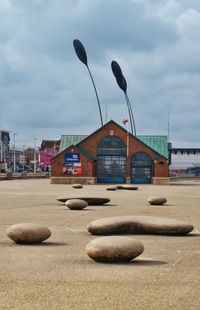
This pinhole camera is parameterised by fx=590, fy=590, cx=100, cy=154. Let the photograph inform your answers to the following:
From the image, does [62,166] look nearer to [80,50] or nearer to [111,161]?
[111,161]

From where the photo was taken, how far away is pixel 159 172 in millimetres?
80375

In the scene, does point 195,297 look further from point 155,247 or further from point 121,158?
point 121,158

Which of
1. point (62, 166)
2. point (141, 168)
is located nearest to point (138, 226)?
point (62, 166)

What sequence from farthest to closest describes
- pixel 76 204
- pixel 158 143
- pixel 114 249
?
pixel 158 143 → pixel 76 204 → pixel 114 249

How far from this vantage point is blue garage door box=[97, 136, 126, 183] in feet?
268

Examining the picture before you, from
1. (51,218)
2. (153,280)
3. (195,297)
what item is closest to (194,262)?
(153,280)

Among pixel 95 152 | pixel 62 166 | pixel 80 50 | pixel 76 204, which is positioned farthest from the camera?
pixel 80 50

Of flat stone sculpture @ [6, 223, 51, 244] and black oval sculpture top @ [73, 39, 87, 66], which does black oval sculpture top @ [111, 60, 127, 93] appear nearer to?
black oval sculpture top @ [73, 39, 87, 66]

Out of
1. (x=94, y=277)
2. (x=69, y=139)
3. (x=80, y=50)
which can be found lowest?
(x=94, y=277)

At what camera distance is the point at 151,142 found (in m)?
89.5

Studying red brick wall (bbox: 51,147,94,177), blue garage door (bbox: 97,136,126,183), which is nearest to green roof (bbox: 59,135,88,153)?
blue garage door (bbox: 97,136,126,183)

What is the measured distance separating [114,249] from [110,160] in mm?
71665

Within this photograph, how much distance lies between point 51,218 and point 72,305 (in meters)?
14.6

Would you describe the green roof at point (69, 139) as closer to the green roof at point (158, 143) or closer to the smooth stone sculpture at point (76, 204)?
the green roof at point (158, 143)
